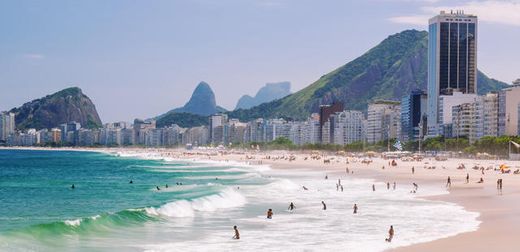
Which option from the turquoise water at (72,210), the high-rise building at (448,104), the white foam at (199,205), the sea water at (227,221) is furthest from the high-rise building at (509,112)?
the white foam at (199,205)

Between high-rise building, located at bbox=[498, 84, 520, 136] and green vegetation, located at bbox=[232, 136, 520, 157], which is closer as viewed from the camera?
green vegetation, located at bbox=[232, 136, 520, 157]

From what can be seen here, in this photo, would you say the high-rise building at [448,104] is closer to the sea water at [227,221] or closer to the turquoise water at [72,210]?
the turquoise water at [72,210]

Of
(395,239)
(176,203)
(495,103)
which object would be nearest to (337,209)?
(176,203)

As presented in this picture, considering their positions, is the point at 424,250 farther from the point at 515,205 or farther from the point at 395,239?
the point at 515,205

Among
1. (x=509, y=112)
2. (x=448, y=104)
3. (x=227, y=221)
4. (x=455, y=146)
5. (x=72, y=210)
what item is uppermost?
(x=448, y=104)

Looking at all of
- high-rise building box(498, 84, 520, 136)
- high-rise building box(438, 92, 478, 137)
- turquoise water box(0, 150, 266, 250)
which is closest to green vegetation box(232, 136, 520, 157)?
high-rise building box(498, 84, 520, 136)

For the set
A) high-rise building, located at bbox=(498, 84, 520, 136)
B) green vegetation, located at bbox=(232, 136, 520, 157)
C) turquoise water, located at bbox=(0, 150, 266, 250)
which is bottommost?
turquoise water, located at bbox=(0, 150, 266, 250)

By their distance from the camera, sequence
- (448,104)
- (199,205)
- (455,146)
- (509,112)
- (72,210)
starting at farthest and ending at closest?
1. (448,104)
2. (509,112)
3. (455,146)
4. (199,205)
5. (72,210)

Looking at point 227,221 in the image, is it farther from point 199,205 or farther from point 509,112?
point 509,112

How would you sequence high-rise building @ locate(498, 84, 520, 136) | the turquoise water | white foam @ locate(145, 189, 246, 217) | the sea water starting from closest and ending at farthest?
the sea water → the turquoise water → white foam @ locate(145, 189, 246, 217) → high-rise building @ locate(498, 84, 520, 136)

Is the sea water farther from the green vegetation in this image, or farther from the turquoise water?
the green vegetation

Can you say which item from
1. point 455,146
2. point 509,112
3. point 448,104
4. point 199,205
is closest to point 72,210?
point 199,205
